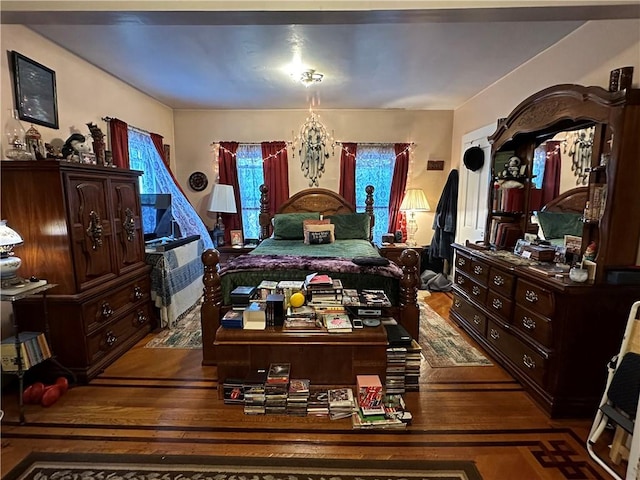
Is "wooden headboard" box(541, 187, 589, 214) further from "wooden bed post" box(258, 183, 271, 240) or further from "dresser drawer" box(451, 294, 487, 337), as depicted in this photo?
"wooden bed post" box(258, 183, 271, 240)

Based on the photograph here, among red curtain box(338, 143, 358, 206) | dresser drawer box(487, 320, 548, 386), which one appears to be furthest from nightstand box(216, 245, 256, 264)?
dresser drawer box(487, 320, 548, 386)

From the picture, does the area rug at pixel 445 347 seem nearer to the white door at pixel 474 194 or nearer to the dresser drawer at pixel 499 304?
the dresser drawer at pixel 499 304

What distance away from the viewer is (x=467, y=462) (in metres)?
1.81

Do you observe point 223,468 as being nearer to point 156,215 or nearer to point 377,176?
point 156,215

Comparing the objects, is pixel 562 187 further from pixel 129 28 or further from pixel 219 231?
pixel 219 231

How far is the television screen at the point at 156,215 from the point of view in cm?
393

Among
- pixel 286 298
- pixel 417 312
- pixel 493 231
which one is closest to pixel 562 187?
pixel 493 231

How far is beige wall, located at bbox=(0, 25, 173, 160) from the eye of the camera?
2.45 meters

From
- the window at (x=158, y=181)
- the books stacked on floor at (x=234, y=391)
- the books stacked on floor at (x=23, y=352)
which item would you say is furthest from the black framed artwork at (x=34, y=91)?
the books stacked on floor at (x=234, y=391)

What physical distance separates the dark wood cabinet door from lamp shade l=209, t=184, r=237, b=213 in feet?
Result: 6.67

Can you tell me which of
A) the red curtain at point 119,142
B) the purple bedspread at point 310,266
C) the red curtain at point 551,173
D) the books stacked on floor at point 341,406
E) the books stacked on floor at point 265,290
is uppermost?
the red curtain at point 119,142

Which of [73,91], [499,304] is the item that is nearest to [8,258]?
[73,91]

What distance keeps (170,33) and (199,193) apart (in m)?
2.89

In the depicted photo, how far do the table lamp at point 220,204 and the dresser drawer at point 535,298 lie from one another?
3761 mm
